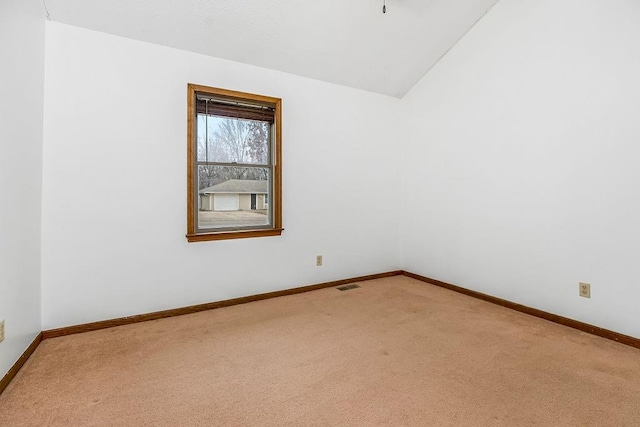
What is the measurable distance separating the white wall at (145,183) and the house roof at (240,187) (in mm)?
252

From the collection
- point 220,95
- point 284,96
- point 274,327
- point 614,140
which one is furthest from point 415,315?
point 220,95

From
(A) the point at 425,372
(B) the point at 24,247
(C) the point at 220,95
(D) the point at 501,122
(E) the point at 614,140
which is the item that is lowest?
(A) the point at 425,372

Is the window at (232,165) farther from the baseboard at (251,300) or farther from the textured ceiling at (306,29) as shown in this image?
the baseboard at (251,300)

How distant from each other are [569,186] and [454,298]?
4.87 feet

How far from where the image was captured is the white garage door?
3.06 metres

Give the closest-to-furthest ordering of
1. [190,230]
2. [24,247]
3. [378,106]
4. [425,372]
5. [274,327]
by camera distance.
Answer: [425,372]
[24,247]
[274,327]
[190,230]
[378,106]

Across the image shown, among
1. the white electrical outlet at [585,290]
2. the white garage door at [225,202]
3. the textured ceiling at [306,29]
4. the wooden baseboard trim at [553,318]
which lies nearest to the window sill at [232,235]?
the white garage door at [225,202]

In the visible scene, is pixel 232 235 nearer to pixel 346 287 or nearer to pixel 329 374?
pixel 346 287

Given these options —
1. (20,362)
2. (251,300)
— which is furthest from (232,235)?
(20,362)

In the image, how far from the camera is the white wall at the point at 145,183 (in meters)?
2.32

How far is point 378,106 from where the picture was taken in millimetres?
3938

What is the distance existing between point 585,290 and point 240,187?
320 centimetres

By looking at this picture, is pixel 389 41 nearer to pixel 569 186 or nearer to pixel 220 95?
pixel 220 95

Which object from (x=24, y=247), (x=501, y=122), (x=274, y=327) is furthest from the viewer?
(x=501, y=122)
